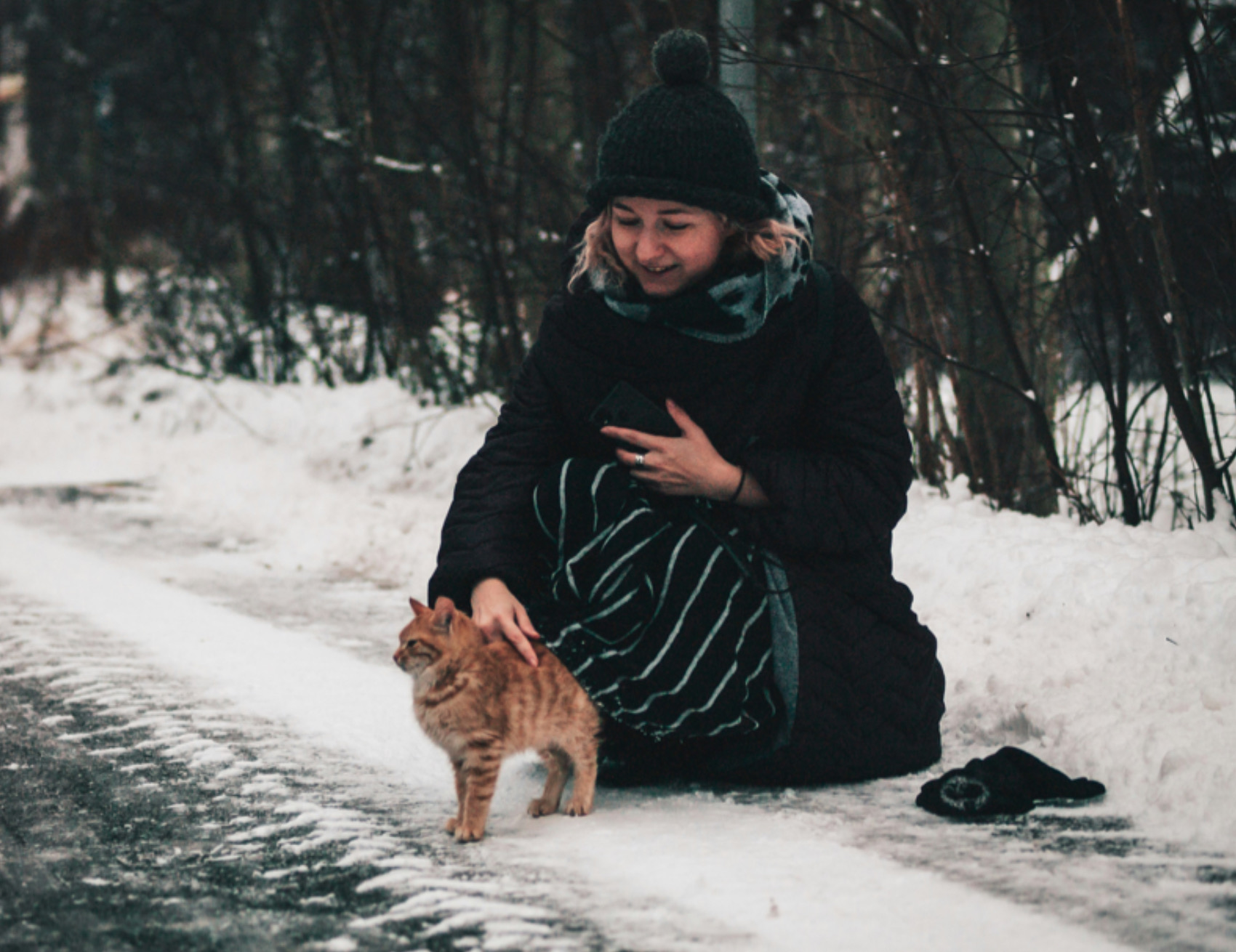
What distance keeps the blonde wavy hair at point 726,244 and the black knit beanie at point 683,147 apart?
4 centimetres

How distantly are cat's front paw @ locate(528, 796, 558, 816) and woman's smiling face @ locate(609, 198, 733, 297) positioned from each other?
4.05 ft

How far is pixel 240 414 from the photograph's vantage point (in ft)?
39.2

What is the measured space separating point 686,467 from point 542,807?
0.88 m

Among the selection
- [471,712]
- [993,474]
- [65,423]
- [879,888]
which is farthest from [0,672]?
[65,423]

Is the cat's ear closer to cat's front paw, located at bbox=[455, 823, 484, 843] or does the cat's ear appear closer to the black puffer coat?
the black puffer coat

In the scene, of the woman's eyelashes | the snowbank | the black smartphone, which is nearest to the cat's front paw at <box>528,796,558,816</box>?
the black smartphone

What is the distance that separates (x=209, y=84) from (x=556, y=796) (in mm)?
14578

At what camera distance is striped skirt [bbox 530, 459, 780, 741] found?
9.16 ft

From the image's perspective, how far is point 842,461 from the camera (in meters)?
2.92

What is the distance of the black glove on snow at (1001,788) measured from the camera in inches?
108

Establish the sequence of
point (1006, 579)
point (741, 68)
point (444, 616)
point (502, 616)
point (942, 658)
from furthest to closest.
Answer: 1. point (741, 68)
2. point (1006, 579)
3. point (942, 658)
4. point (502, 616)
5. point (444, 616)

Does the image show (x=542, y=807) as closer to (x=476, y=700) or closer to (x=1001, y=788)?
(x=476, y=700)

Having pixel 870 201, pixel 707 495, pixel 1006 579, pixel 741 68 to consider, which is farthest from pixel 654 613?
pixel 870 201

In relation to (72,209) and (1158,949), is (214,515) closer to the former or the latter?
(1158,949)
